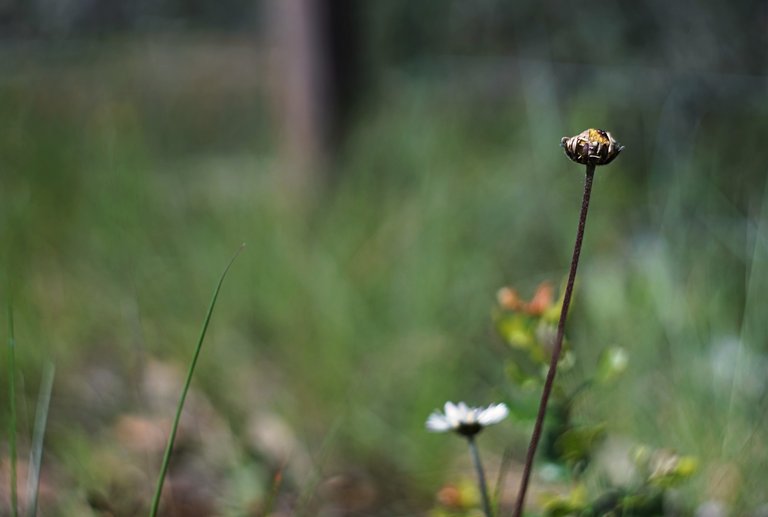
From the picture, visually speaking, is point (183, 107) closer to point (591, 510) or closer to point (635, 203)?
point (635, 203)

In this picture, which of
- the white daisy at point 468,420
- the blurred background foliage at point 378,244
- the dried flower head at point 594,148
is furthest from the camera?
the blurred background foliage at point 378,244

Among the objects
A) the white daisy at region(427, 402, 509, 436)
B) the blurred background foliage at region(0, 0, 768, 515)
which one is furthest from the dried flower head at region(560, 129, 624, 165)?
the blurred background foliage at region(0, 0, 768, 515)

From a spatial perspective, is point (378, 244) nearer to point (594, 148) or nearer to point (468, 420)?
point (468, 420)

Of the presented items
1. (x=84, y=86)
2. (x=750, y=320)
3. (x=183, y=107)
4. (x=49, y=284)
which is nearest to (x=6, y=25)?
(x=84, y=86)

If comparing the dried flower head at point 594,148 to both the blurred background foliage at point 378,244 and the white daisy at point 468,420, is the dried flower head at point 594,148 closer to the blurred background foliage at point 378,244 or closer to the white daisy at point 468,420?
the white daisy at point 468,420

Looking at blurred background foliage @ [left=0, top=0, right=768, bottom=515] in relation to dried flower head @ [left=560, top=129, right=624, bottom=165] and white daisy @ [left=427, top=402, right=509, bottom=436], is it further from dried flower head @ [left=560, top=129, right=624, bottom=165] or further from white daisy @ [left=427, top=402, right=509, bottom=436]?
dried flower head @ [left=560, top=129, right=624, bottom=165]

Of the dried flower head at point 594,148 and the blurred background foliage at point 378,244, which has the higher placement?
the blurred background foliage at point 378,244

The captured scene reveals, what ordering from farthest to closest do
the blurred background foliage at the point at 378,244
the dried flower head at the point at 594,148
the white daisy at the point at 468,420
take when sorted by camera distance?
the blurred background foliage at the point at 378,244
the white daisy at the point at 468,420
the dried flower head at the point at 594,148

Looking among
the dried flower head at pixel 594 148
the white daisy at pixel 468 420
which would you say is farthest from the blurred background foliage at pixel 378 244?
the dried flower head at pixel 594 148
